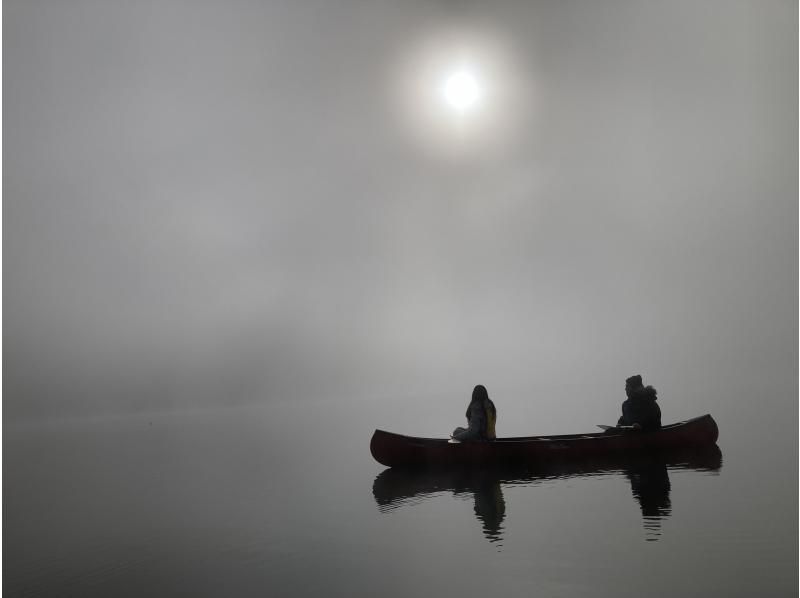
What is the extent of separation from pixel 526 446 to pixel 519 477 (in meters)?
1.09

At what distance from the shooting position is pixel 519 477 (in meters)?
19.8

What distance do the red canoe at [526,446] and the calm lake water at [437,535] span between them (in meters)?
0.66

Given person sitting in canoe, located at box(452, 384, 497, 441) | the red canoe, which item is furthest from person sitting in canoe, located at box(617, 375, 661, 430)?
person sitting in canoe, located at box(452, 384, 497, 441)

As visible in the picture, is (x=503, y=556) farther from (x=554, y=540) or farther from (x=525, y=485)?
(x=525, y=485)

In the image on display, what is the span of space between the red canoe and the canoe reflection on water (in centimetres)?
35

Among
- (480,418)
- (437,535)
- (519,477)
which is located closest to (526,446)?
(519,477)

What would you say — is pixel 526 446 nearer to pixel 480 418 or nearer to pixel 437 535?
pixel 480 418

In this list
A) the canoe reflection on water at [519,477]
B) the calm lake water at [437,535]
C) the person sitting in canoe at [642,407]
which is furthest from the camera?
the person sitting in canoe at [642,407]

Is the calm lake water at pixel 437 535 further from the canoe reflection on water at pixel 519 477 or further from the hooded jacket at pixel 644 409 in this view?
the hooded jacket at pixel 644 409

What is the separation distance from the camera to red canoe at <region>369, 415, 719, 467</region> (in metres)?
20.0

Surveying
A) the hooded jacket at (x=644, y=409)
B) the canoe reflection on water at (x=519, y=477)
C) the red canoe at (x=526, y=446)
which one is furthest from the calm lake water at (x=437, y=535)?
the hooded jacket at (x=644, y=409)

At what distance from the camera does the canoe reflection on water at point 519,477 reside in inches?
667

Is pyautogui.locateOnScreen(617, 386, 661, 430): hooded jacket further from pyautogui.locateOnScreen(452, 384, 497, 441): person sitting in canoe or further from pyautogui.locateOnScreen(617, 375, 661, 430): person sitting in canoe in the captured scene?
pyautogui.locateOnScreen(452, 384, 497, 441): person sitting in canoe

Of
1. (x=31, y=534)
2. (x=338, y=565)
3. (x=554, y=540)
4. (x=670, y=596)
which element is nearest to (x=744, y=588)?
(x=670, y=596)
